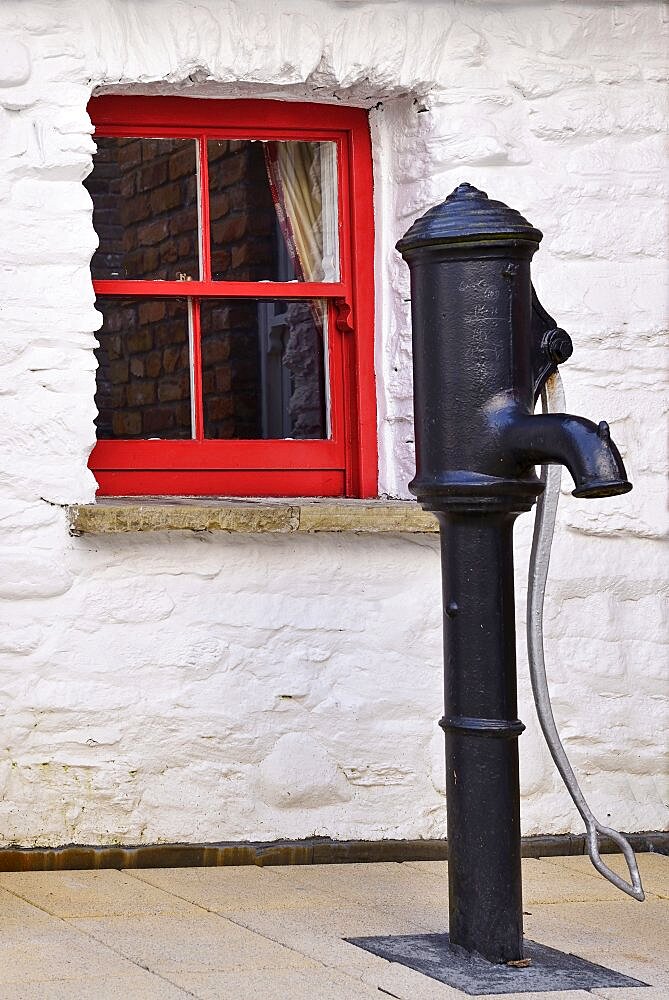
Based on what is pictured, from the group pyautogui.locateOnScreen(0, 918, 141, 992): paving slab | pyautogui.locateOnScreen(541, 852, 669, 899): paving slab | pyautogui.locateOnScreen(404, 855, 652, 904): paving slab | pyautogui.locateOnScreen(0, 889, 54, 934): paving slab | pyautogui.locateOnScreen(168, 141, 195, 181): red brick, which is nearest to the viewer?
pyautogui.locateOnScreen(0, 918, 141, 992): paving slab

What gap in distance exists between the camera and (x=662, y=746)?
3.74 m

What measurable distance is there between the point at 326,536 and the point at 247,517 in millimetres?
240

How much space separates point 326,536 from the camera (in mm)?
3580

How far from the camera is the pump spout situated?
7.83 feet

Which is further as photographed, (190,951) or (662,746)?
(662,746)

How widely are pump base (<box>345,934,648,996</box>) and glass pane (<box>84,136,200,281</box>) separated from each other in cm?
190

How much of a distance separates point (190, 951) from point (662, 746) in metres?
1.58

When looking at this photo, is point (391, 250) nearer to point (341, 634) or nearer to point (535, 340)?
point (341, 634)

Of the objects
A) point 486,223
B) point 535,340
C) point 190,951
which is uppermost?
point 486,223

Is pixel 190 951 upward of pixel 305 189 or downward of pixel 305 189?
downward

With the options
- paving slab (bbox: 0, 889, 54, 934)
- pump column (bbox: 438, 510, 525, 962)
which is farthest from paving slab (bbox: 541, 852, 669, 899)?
paving slab (bbox: 0, 889, 54, 934)

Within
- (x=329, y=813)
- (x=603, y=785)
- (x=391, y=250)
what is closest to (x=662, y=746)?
(x=603, y=785)

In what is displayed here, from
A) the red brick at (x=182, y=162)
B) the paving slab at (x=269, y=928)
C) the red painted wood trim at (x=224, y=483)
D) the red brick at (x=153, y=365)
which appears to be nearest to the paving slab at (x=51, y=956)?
the paving slab at (x=269, y=928)

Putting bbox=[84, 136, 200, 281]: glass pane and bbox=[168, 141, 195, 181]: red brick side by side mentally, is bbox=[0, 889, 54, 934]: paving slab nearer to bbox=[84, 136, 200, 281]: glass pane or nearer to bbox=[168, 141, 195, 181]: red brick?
bbox=[84, 136, 200, 281]: glass pane
